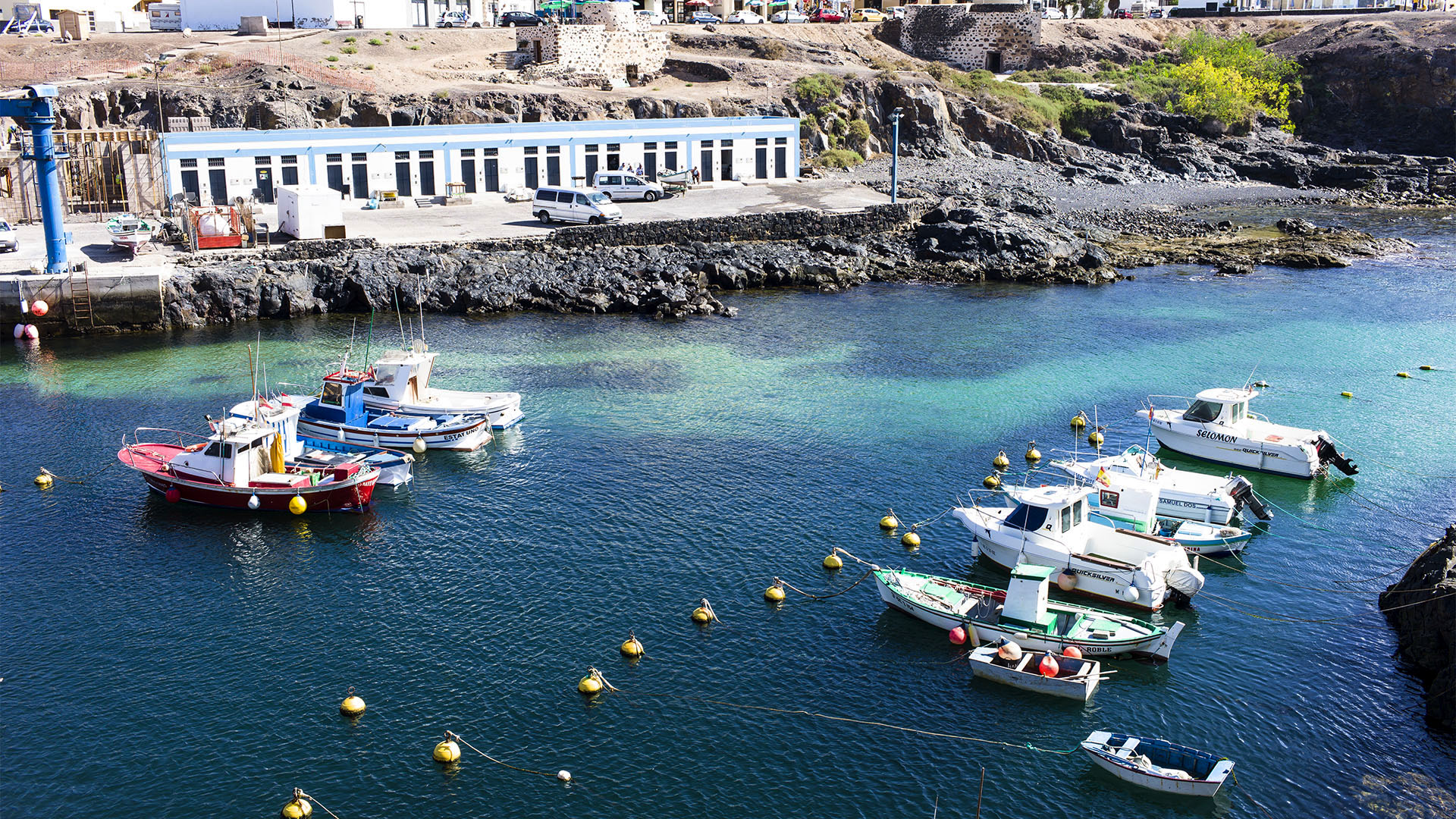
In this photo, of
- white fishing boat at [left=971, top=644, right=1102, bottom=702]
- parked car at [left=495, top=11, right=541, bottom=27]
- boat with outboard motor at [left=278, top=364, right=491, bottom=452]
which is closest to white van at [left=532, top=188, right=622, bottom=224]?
boat with outboard motor at [left=278, top=364, right=491, bottom=452]

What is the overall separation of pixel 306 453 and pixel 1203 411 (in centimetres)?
2797

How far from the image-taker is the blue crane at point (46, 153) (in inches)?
1935

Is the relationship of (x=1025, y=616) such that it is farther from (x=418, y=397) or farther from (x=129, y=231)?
(x=129, y=231)

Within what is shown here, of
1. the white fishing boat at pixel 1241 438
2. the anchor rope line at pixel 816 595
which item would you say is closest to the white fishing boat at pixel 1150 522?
the anchor rope line at pixel 816 595

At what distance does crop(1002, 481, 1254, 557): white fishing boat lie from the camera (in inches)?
1195

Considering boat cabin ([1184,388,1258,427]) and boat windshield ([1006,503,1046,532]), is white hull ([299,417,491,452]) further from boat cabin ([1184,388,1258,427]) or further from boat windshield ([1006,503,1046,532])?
boat cabin ([1184,388,1258,427])

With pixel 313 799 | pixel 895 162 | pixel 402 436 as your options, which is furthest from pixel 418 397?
pixel 895 162

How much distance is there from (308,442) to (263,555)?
25.9 ft

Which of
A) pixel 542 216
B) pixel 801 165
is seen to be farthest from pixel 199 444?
pixel 801 165

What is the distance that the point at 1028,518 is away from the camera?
96.6 feet

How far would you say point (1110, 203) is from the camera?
81.5 meters

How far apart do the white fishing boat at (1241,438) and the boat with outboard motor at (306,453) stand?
23749 millimetres

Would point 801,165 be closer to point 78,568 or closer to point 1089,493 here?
point 1089,493

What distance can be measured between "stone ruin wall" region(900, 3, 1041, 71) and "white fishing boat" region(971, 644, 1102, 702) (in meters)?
96.4
